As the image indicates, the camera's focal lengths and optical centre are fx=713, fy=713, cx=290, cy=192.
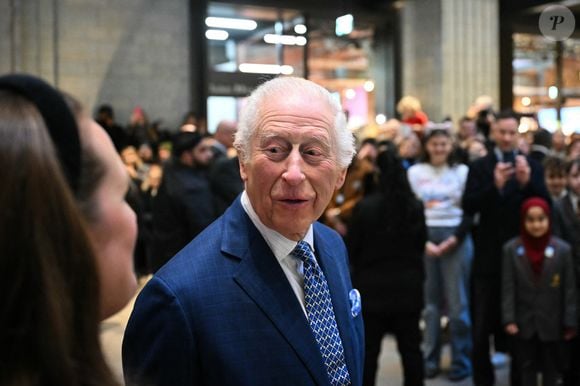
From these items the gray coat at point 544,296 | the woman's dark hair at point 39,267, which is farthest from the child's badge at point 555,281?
the woman's dark hair at point 39,267

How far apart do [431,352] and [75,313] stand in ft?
17.7

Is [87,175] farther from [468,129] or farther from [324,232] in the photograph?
[468,129]

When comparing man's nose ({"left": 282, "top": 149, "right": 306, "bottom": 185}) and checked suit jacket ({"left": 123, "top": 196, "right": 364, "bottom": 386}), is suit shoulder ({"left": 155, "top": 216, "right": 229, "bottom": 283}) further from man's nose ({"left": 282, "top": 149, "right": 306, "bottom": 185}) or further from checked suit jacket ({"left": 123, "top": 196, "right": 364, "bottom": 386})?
man's nose ({"left": 282, "top": 149, "right": 306, "bottom": 185})

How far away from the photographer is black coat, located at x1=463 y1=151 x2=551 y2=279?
17.4 ft

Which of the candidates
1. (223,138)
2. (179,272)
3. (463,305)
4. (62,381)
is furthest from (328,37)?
(62,381)

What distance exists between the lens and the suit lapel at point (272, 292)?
177cm

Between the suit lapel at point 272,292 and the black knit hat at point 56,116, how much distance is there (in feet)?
2.76

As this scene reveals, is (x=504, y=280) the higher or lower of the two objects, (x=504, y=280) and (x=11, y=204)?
the lower

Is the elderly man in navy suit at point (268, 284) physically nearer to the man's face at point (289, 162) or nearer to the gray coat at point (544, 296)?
the man's face at point (289, 162)

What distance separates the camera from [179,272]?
1764 mm

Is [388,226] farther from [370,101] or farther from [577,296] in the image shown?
[370,101]

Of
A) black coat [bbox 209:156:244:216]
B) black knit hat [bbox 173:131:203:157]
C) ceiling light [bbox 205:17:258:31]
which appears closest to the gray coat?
black coat [bbox 209:156:244:216]

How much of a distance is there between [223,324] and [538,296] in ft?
12.3

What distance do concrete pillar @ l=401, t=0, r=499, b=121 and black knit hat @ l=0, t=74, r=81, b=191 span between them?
36.5 feet
